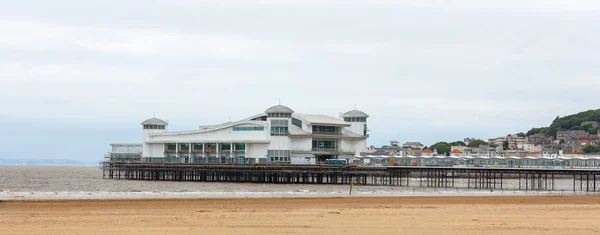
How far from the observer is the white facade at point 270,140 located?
9025 cm

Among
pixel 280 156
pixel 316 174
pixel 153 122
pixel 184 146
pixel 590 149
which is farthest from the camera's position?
pixel 590 149

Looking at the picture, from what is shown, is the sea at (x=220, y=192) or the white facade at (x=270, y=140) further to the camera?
the white facade at (x=270, y=140)

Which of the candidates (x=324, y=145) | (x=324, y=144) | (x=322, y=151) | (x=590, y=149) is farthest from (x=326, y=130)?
(x=590, y=149)

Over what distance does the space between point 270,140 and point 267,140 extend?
41 centimetres

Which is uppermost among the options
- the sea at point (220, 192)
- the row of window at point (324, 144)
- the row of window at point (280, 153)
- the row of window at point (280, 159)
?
the row of window at point (324, 144)

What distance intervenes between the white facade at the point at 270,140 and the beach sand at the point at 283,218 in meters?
46.2

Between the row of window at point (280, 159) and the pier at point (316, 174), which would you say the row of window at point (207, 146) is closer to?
the pier at point (316, 174)

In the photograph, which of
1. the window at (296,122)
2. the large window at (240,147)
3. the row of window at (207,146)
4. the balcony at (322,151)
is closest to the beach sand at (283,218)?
the balcony at (322,151)

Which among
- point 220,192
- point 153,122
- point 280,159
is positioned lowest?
point 220,192

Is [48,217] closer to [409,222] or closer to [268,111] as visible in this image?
[409,222]

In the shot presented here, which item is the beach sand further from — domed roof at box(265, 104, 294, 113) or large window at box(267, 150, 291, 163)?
domed roof at box(265, 104, 294, 113)

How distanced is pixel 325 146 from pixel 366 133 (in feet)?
24.9

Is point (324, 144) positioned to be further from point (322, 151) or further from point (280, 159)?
point (280, 159)

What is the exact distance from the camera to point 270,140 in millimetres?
90312
